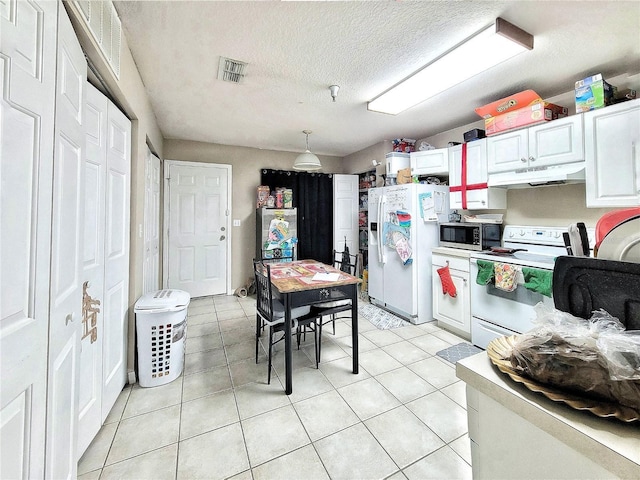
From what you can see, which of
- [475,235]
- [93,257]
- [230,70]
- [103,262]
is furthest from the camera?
[475,235]

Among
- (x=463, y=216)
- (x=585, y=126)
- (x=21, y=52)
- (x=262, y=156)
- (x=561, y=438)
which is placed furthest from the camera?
(x=262, y=156)

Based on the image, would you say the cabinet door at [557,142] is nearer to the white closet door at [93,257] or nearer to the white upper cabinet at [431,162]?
the white upper cabinet at [431,162]

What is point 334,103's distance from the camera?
2838 mm

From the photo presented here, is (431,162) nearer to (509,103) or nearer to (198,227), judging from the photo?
(509,103)

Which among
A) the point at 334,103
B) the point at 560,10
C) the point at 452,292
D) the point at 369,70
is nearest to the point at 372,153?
the point at 334,103

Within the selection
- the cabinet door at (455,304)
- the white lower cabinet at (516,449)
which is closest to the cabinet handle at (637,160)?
the cabinet door at (455,304)

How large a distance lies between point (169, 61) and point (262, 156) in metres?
2.65

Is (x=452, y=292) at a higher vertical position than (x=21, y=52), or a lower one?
lower

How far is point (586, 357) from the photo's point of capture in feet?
1.62

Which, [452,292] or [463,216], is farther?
[463,216]

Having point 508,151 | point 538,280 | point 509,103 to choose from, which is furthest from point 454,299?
point 509,103

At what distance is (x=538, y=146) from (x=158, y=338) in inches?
141

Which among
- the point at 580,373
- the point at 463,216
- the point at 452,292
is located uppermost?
the point at 463,216

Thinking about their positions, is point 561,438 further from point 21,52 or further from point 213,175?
point 213,175
